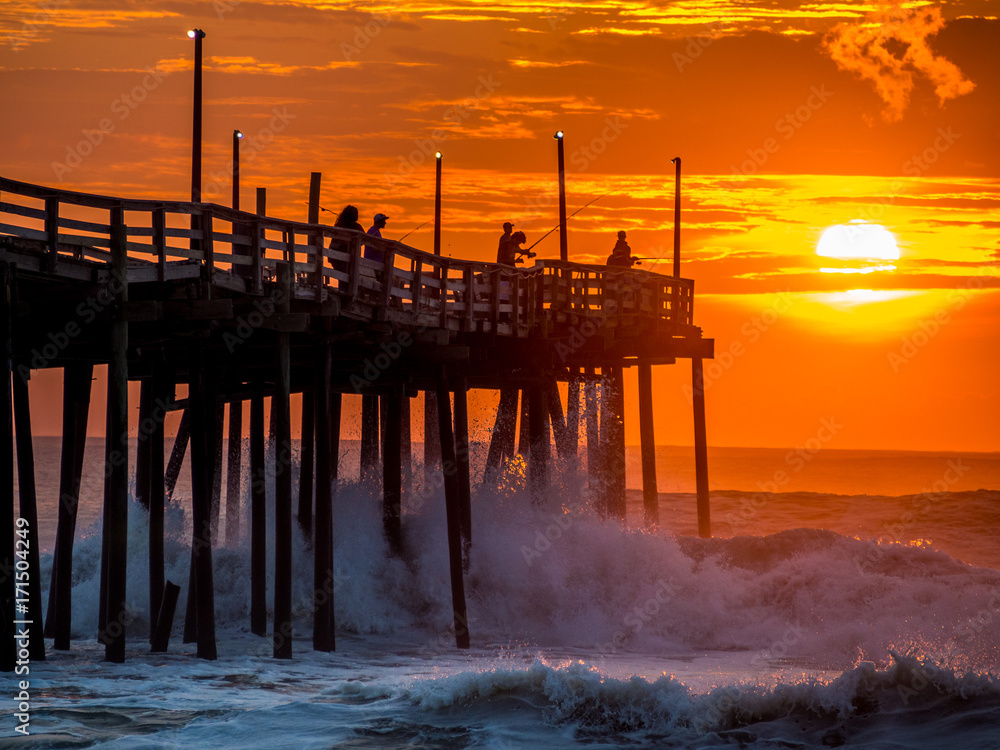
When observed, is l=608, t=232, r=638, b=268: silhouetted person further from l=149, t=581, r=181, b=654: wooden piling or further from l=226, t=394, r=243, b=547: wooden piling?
l=149, t=581, r=181, b=654: wooden piling

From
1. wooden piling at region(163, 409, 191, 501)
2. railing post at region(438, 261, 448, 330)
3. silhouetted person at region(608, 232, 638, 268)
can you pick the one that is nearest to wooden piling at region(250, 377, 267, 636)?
railing post at region(438, 261, 448, 330)

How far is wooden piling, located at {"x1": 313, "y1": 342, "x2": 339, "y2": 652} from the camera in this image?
52.4 feet

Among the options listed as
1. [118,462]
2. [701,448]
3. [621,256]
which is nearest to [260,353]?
[118,462]

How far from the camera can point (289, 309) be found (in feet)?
50.1

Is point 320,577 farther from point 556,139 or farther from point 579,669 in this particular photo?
point 556,139

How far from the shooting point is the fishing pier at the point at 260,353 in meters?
13.5

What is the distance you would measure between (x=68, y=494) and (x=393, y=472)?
581cm

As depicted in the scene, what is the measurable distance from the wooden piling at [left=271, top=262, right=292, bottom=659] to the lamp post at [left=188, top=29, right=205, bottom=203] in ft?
12.3

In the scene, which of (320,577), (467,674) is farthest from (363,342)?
(467,674)

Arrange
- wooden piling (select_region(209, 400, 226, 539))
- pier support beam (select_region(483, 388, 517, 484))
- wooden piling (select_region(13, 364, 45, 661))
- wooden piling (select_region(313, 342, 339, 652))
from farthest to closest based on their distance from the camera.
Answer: pier support beam (select_region(483, 388, 517, 484)) → wooden piling (select_region(209, 400, 226, 539)) → wooden piling (select_region(313, 342, 339, 652)) → wooden piling (select_region(13, 364, 45, 661))

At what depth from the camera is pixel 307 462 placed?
57.6ft

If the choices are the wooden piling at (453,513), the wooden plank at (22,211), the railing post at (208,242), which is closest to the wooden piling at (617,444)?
the wooden piling at (453,513)

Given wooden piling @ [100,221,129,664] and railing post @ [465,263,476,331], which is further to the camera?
railing post @ [465,263,476,331]

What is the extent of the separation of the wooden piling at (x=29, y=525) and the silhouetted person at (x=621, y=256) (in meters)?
13.9
